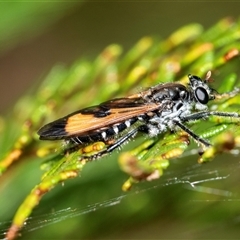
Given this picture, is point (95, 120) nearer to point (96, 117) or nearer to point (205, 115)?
point (96, 117)

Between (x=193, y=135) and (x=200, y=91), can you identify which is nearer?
(x=193, y=135)

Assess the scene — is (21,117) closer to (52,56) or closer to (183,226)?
(183,226)

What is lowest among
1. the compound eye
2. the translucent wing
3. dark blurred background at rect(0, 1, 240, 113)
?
the compound eye

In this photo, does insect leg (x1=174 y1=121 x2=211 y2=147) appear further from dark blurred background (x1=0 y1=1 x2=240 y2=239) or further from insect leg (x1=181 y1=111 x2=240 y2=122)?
dark blurred background (x1=0 y1=1 x2=240 y2=239)

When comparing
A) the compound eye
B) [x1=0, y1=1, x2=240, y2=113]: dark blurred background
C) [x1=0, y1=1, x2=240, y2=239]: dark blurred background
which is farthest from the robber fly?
[x1=0, y1=1, x2=240, y2=113]: dark blurred background

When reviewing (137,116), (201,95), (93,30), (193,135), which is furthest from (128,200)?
(93,30)

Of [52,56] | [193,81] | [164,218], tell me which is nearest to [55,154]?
[164,218]

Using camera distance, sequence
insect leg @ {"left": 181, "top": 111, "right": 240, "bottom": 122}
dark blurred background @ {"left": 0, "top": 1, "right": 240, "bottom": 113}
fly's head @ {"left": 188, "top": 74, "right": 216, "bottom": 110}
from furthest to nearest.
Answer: dark blurred background @ {"left": 0, "top": 1, "right": 240, "bottom": 113} < fly's head @ {"left": 188, "top": 74, "right": 216, "bottom": 110} < insect leg @ {"left": 181, "top": 111, "right": 240, "bottom": 122}
